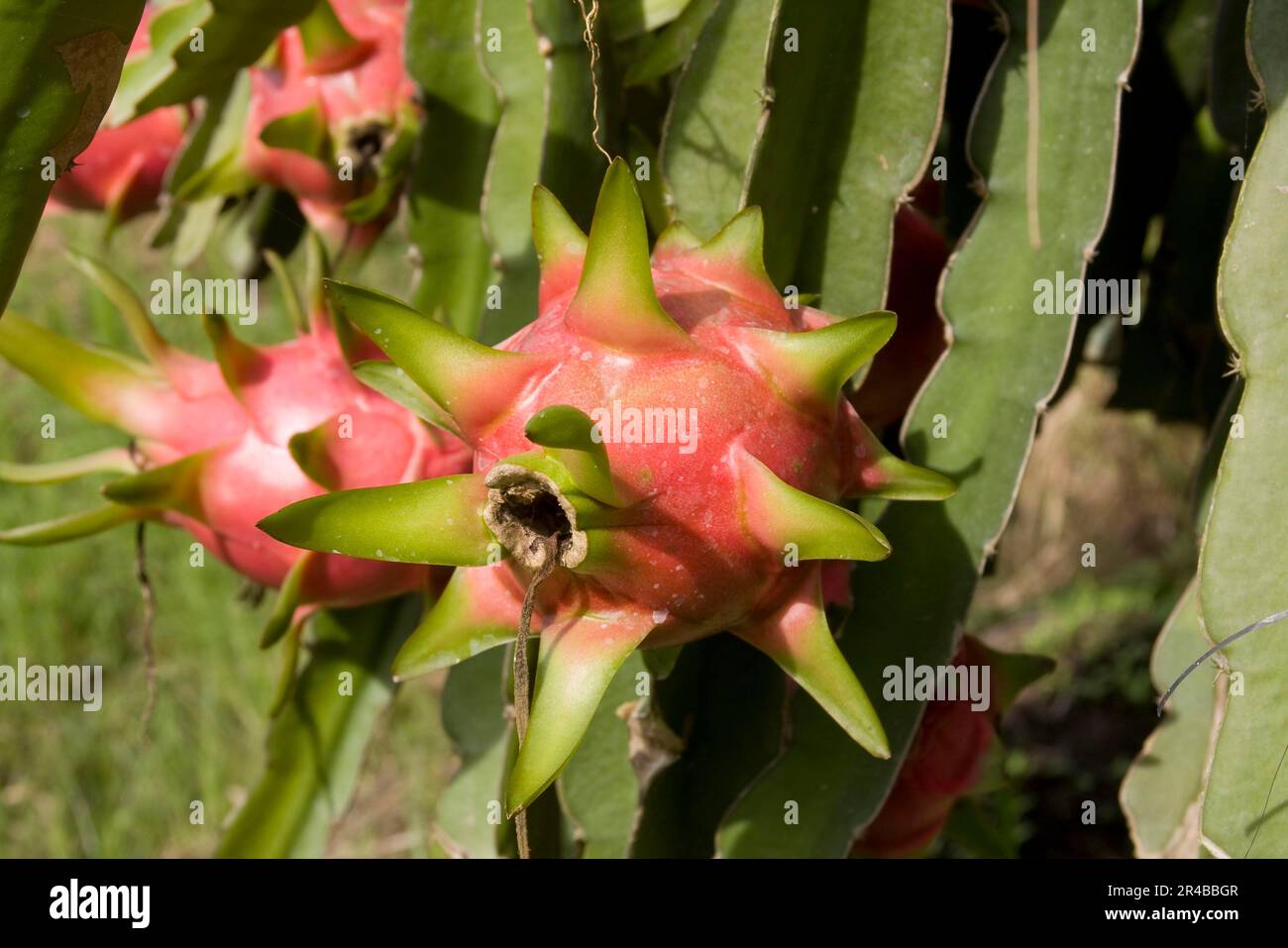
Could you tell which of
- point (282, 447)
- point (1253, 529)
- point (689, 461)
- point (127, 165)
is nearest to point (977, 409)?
point (1253, 529)

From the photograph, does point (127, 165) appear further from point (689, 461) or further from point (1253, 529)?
point (1253, 529)

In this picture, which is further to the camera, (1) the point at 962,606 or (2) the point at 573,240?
(1) the point at 962,606

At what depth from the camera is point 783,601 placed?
650 mm

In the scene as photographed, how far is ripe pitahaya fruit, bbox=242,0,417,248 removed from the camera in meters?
0.98

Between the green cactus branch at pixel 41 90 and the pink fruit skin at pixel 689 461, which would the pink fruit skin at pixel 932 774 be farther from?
the green cactus branch at pixel 41 90

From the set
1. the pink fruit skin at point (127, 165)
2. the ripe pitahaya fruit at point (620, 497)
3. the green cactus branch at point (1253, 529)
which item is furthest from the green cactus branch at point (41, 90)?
the green cactus branch at point (1253, 529)

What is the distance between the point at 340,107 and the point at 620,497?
1.74ft

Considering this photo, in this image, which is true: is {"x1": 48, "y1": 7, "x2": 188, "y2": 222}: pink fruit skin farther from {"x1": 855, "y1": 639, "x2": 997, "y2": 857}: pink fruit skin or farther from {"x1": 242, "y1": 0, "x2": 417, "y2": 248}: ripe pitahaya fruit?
{"x1": 855, "y1": 639, "x2": 997, "y2": 857}: pink fruit skin

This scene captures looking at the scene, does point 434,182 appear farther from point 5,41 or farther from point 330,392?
point 5,41

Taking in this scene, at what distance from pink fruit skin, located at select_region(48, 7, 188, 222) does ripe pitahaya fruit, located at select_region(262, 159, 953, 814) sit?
69cm

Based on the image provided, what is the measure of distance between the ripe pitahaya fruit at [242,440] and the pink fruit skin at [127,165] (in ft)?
0.94

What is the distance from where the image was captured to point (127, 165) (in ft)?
3.97
